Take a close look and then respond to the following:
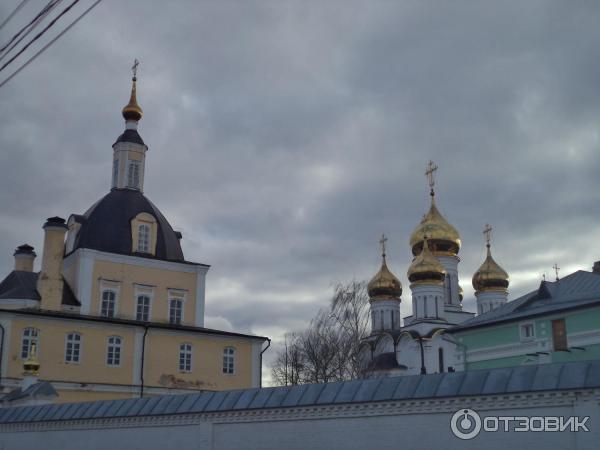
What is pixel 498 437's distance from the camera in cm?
896

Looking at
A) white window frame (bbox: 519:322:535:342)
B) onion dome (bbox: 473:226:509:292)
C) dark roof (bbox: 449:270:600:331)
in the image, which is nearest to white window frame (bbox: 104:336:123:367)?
dark roof (bbox: 449:270:600:331)

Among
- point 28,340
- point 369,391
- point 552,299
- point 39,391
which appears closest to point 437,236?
point 552,299

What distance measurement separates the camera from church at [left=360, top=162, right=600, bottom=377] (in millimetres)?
24625

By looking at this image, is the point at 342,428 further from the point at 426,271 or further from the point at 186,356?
the point at 426,271

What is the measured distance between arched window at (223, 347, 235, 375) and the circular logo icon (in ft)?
63.9

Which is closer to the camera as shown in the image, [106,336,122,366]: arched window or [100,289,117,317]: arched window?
[106,336,122,366]: arched window

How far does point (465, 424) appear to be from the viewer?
9.20 metres

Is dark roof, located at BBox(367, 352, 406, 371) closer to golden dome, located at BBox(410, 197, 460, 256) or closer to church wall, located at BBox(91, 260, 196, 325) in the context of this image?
golden dome, located at BBox(410, 197, 460, 256)

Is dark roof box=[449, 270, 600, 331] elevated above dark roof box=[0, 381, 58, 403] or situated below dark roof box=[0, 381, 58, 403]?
above

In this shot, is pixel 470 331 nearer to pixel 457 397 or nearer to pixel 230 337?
pixel 230 337

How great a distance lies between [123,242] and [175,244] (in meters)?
2.46

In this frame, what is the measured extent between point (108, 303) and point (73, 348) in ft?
9.70

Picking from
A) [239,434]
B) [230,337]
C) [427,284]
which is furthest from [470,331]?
[239,434]

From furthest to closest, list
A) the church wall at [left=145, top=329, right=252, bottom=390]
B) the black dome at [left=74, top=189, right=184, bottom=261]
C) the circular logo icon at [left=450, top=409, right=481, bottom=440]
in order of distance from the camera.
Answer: the black dome at [left=74, top=189, right=184, bottom=261], the church wall at [left=145, top=329, right=252, bottom=390], the circular logo icon at [left=450, top=409, right=481, bottom=440]
